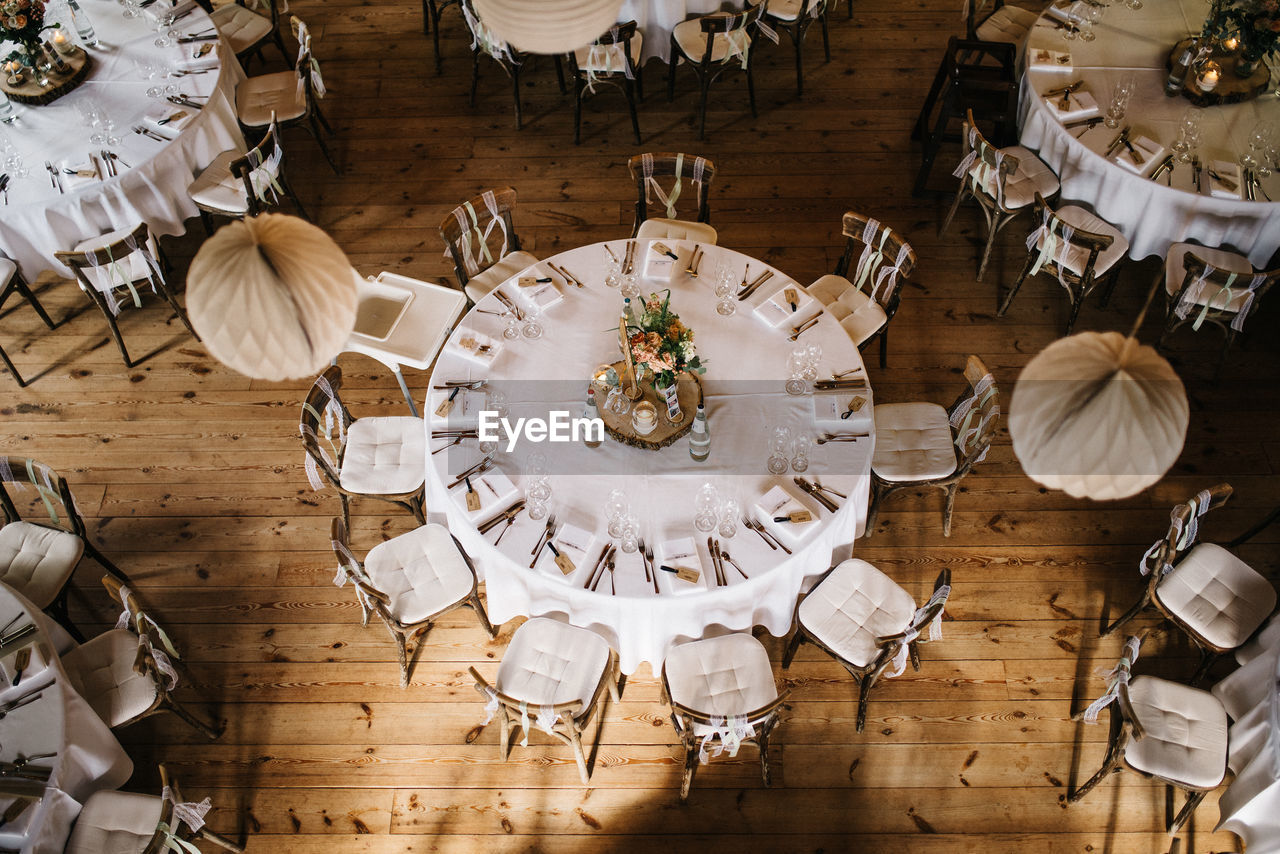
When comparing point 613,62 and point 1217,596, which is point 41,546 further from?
point 1217,596

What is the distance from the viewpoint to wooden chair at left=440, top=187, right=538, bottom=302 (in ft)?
17.3

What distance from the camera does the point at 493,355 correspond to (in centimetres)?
469

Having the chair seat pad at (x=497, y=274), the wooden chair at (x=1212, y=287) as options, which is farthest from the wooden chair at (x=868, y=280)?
the chair seat pad at (x=497, y=274)

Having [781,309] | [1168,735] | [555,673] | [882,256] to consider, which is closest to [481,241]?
[781,309]

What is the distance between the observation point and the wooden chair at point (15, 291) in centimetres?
563

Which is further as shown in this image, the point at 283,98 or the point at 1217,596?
the point at 283,98

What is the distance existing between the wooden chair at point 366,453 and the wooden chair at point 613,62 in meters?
2.95

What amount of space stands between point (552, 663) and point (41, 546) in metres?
2.72

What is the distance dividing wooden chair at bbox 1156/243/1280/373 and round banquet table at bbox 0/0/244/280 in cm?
599

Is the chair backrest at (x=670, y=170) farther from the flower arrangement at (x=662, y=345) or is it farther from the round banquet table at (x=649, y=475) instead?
the flower arrangement at (x=662, y=345)

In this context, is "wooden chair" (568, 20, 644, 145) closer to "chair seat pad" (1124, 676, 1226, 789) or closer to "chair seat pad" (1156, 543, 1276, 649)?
"chair seat pad" (1156, 543, 1276, 649)

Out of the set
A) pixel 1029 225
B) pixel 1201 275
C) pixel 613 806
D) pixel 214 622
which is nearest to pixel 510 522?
pixel 613 806

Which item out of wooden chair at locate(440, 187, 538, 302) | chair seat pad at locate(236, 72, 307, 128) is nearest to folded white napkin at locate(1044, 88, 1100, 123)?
wooden chair at locate(440, 187, 538, 302)

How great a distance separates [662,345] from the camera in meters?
3.96
